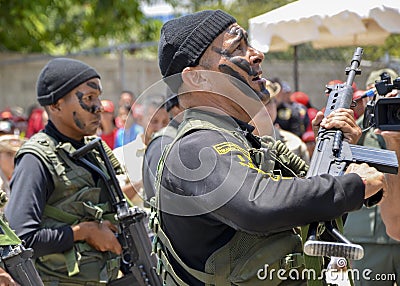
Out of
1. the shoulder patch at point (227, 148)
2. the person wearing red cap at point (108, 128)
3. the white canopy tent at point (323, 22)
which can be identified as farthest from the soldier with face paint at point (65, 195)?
the person wearing red cap at point (108, 128)

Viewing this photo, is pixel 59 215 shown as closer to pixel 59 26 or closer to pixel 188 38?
pixel 188 38

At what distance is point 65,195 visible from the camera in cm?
397

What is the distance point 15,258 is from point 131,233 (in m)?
0.93

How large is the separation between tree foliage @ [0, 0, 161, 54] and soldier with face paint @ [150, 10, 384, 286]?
35.2ft

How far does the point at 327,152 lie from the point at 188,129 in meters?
0.49

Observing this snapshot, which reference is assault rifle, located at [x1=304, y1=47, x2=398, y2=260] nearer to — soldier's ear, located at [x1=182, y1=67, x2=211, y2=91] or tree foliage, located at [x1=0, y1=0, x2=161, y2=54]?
soldier's ear, located at [x1=182, y1=67, x2=211, y2=91]

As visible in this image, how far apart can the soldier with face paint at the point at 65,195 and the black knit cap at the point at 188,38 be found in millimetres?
1428

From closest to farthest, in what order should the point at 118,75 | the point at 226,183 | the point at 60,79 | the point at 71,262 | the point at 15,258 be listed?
the point at 226,183 → the point at 15,258 → the point at 71,262 → the point at 60,79 → the point at 118,75

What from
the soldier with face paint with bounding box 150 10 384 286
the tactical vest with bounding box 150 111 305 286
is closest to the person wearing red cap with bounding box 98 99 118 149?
the soldier with face paint with bounding box 150 10 384 286

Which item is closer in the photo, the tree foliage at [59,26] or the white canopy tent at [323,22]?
the white canopy tent at [323,22]

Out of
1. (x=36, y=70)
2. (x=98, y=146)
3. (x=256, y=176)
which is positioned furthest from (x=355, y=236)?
(x=36, y=70)

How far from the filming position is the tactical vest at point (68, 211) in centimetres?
394

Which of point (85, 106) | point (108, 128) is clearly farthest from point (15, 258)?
point (108, 128)

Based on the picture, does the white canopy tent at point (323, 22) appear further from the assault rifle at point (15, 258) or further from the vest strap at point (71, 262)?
the assault rifle at point (15, 258)
